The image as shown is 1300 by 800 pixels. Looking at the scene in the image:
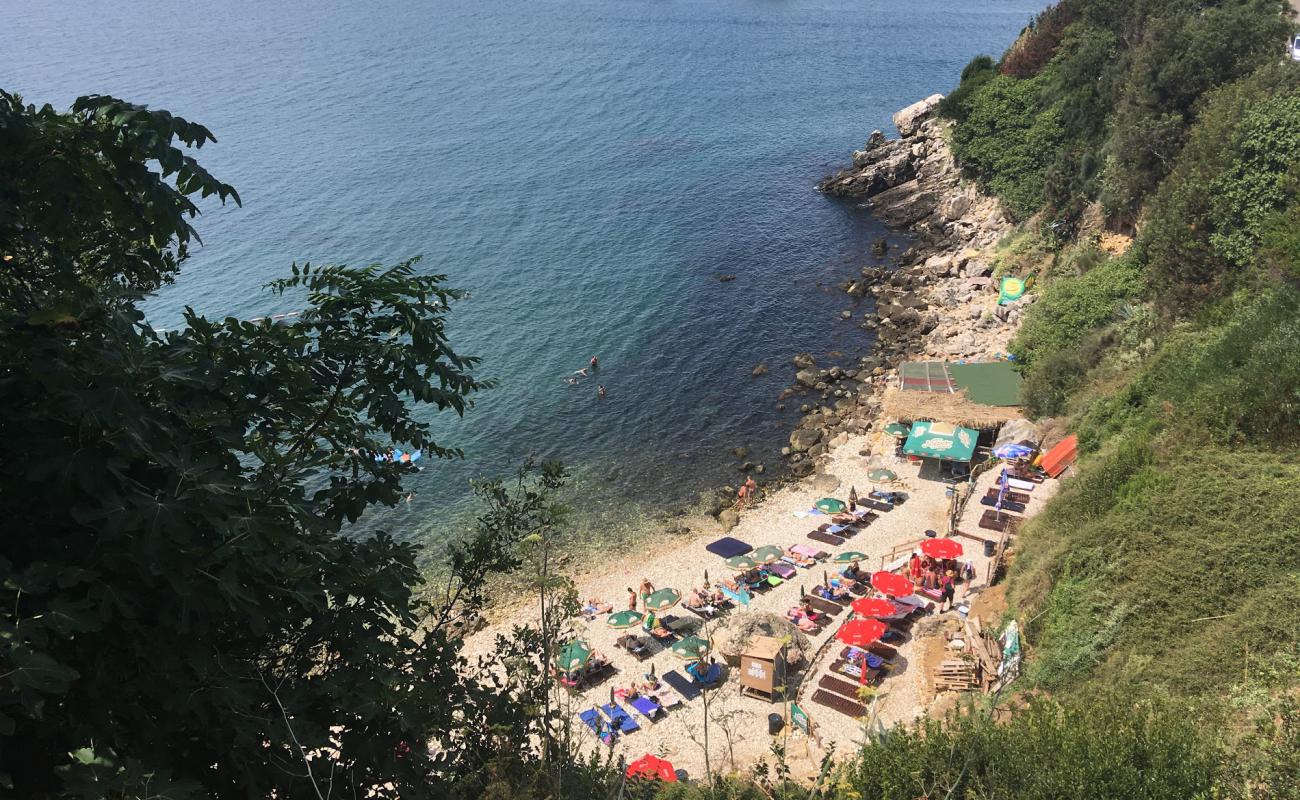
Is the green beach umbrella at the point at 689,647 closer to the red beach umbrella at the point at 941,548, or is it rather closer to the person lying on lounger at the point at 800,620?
the person lying on lounger at the point at 800,620

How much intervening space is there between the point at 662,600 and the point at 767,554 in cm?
446

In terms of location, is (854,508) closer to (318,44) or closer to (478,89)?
(478,89)

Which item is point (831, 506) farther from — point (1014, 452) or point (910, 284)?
point (910, 284)

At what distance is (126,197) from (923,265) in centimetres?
5194

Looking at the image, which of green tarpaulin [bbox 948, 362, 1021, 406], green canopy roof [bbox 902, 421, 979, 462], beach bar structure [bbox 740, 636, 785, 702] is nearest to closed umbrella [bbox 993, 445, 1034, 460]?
green canopy roof [bbox 902, 421, 979, 462]

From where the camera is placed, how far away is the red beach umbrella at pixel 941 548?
2600 cm

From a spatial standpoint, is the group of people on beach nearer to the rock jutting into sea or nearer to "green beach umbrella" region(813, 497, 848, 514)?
the rock jutting into sea

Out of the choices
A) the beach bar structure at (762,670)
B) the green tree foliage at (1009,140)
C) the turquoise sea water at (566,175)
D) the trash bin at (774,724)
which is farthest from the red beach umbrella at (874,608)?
the green tree foliage at (1009,140)

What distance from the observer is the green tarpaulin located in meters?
34.8

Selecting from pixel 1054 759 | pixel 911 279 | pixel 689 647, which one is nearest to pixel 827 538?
pixel 689 647

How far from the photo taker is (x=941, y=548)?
26281 millimetres

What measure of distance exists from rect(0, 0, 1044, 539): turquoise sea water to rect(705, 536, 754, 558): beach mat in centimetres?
484

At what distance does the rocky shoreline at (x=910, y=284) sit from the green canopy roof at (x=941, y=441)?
4.48 meters

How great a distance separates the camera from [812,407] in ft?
135
